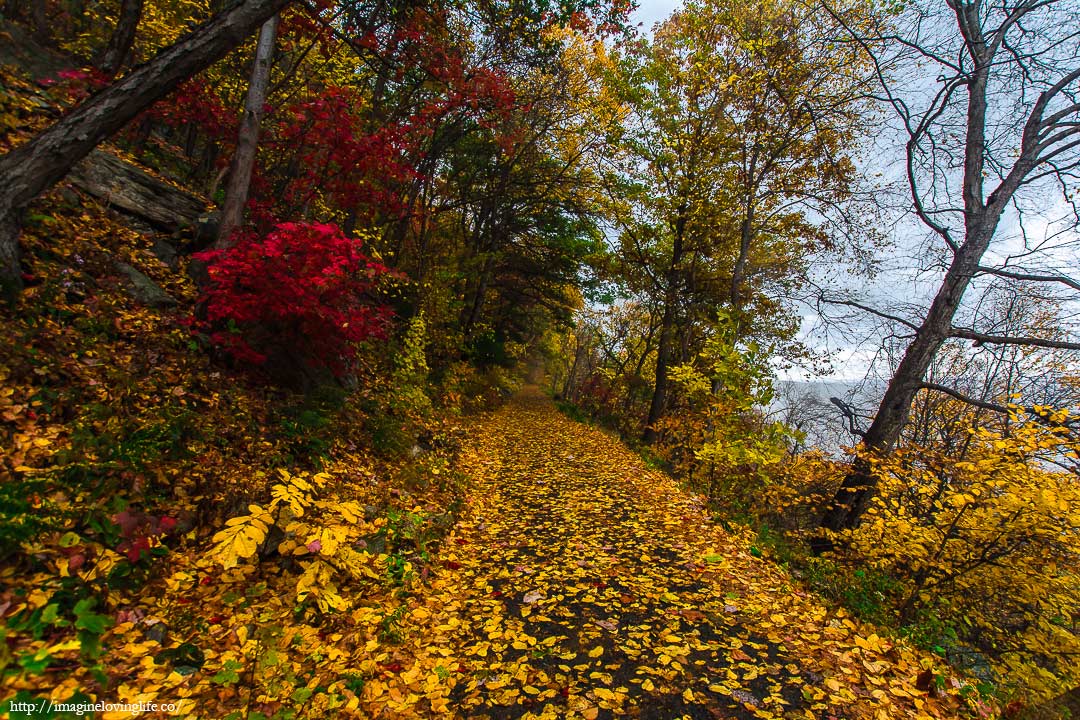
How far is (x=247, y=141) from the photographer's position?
4.93 m

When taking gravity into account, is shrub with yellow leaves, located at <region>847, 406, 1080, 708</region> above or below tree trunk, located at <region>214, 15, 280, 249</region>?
below

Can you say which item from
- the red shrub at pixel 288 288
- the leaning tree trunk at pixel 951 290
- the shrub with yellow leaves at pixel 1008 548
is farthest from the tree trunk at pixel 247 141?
the leaning tree trunk at pixel 951 290

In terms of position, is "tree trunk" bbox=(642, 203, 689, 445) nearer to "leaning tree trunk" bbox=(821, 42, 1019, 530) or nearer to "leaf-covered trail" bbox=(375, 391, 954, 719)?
"leaning tree trunk" bbox=(821, 42, 1019, 530)

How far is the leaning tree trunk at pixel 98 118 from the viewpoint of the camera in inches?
126

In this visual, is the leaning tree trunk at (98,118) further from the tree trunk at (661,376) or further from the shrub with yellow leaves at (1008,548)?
the tree trunk at (661,376)

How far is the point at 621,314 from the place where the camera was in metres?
23.2

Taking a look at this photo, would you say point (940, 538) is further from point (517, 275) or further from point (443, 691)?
point (517, 275)

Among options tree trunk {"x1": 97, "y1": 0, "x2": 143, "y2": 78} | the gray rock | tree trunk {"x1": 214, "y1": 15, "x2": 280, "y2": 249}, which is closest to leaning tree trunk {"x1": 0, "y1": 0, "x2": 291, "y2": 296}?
the gray rock

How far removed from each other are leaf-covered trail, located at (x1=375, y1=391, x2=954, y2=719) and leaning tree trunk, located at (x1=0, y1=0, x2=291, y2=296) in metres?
4.59

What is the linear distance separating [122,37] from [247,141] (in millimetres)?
2106

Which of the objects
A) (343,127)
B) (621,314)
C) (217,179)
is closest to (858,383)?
(343,127)

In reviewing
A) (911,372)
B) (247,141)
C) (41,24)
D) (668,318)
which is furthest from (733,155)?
(41,24)

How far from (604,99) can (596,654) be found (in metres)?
13.1

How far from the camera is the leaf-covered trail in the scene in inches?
97.9
